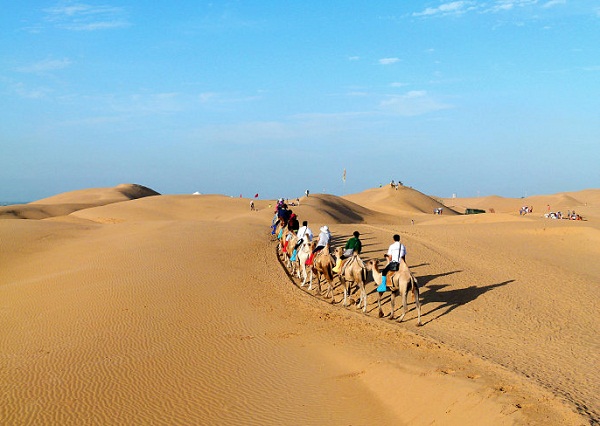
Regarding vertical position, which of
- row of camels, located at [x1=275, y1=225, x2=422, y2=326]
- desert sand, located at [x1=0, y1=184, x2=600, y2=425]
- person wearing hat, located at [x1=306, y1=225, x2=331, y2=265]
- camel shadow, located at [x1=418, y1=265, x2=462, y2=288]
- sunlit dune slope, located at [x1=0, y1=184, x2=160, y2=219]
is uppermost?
sunlit dune slope, located at [x1=0, y1=184, x2=160, y2=219]

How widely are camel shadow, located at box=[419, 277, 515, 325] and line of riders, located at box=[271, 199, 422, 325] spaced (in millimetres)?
1030

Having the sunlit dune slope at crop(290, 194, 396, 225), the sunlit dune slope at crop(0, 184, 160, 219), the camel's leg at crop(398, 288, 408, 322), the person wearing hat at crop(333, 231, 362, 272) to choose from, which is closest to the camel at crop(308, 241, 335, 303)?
the person wearing hat at crop(333, 231, 362, 272)

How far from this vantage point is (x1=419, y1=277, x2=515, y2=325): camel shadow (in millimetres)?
16734

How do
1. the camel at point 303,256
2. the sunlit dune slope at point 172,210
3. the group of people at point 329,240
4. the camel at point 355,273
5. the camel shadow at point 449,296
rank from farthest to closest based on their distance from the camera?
the sunlit dune slope at point 172,210, the camel at point 303,256, the camel shadow at point 449,296, the camel at point 355,273, the group of people at point 329,240

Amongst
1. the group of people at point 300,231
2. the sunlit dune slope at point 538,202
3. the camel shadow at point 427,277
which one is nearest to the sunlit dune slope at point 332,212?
the group of people at point 300,231

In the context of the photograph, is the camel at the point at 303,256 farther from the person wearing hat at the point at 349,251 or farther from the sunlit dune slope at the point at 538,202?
the sunlit dune slope at the point at 538,202

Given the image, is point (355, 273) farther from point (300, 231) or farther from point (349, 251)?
point (300, 231)

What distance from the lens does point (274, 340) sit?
14086 millimetres

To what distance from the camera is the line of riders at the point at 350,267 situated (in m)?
15.1

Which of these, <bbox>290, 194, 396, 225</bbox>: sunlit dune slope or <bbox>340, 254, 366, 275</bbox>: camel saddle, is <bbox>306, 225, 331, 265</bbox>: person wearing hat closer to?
<bbox>340, 254, 366, 275</bbox>: camel saddle

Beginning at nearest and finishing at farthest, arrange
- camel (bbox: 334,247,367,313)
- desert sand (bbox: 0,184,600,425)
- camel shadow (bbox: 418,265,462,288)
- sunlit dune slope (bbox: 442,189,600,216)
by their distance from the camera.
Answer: desert sand (bbox: 0,184,600,425) < camel (bbox: 334,247,367,313) < camel shadow (bbox: 418,265,462,288) < sunlit dune slope (bbox: 442,189,600,216)

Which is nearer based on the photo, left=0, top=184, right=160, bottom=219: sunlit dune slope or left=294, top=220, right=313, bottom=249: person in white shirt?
left=294, top=220, right=313, bottom=249: person in white shirt

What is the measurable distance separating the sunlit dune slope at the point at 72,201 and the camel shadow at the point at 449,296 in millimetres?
53301

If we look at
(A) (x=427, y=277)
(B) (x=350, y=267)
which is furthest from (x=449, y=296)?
(B) (x=350, y=267)
